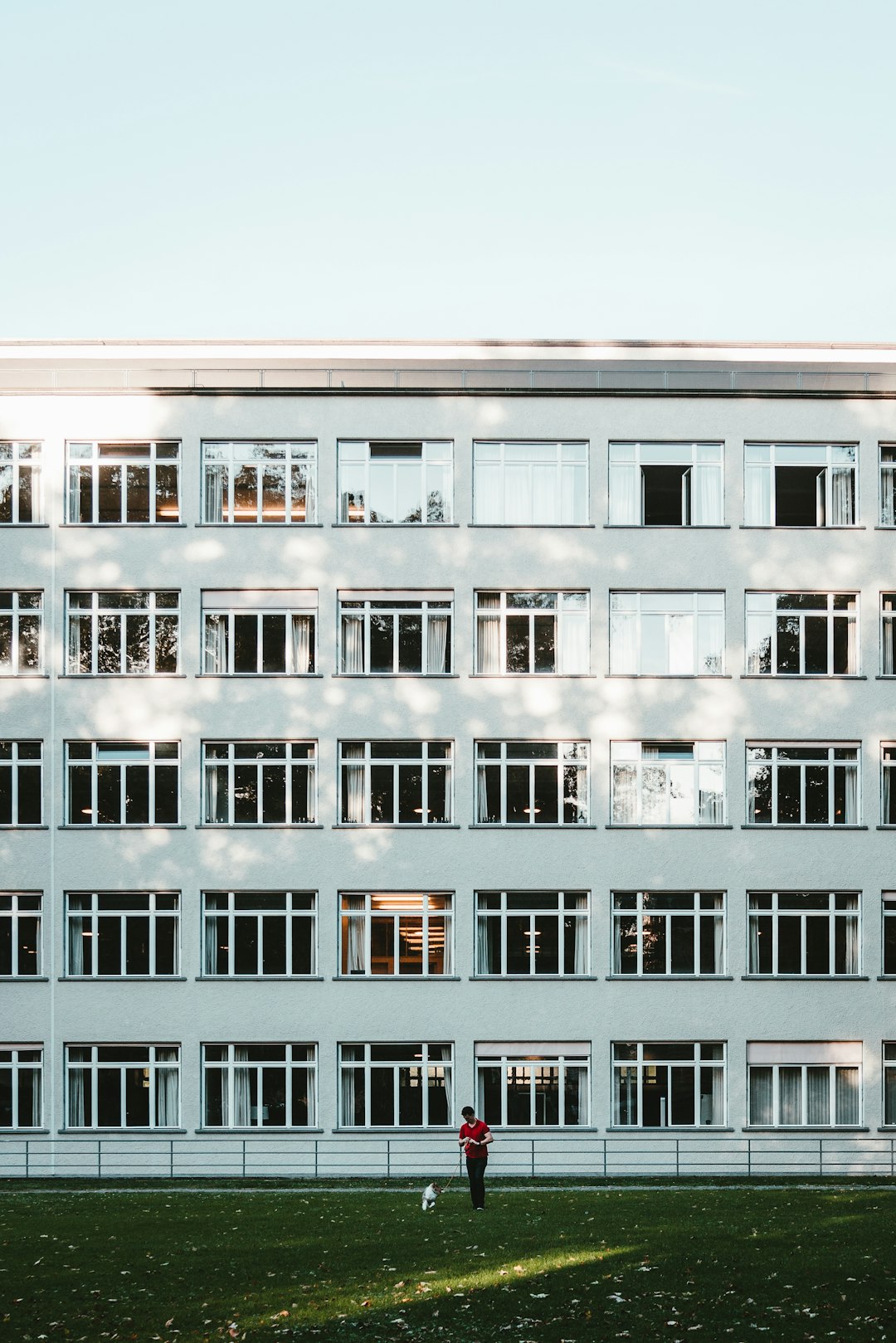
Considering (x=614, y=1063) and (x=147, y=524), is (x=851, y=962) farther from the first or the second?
(x=147, y=524)

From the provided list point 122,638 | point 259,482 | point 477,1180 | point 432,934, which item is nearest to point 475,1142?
point 477,1180

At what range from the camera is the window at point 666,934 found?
29984 mm

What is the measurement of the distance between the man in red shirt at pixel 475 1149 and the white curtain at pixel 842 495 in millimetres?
16199

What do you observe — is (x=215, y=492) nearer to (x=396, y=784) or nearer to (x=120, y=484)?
(x=120, y=484)

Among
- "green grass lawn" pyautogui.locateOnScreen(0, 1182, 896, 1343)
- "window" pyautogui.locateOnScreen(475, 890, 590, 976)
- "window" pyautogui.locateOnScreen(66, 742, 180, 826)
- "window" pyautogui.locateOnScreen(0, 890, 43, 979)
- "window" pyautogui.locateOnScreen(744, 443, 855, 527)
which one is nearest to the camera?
"green grass lawn" pyautogui.locateOnScreen(0, 1182, 896, 1343)

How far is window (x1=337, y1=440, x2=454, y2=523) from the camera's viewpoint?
30.8m

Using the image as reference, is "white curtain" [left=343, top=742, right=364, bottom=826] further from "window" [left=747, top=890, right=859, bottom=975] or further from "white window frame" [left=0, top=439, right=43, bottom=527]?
"white window frame" [left=0, top=439, right=43, bottom=527]

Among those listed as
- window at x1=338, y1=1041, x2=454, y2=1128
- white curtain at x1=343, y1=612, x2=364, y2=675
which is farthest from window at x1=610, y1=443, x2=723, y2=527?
window at x1=338, y1=1041, x2=454, y2=1128

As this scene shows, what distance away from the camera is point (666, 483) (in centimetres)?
3114

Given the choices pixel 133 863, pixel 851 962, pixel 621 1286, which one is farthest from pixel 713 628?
pixel 621 1286

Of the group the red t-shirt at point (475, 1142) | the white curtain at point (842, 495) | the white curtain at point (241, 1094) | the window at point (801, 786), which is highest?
the white curtain at point (842, 495)

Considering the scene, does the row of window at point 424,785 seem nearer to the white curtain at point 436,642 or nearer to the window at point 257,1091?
the white curtain at point 436,642

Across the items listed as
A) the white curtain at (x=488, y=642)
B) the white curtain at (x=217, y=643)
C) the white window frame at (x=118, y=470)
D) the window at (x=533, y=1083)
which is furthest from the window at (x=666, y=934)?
the white window frame at (x=118, y=470)

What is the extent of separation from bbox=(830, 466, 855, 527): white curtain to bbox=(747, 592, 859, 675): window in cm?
158
